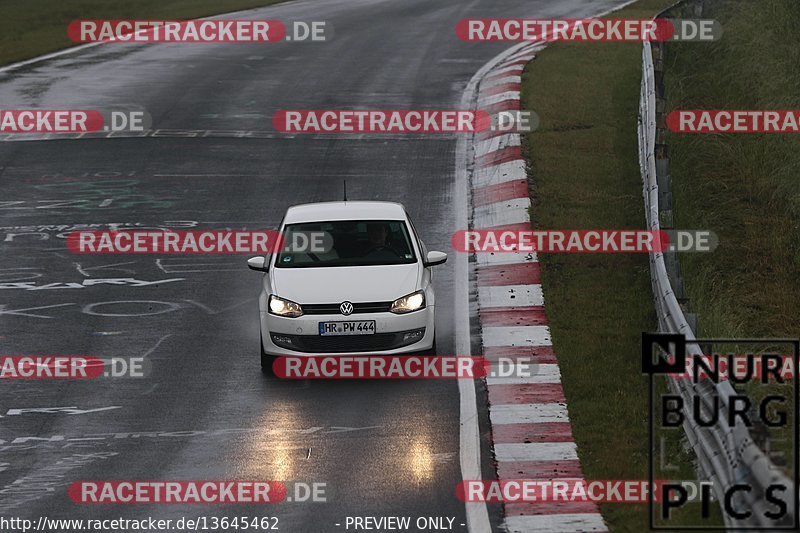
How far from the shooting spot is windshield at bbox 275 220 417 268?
14445 mm

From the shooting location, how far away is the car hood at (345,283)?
13750mm

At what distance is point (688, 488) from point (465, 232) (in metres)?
8.68

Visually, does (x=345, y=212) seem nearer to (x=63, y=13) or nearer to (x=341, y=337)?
(x=341, y=337)

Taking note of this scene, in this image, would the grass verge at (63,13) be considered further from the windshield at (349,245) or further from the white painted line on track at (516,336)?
the white painted line on track at (516,336)

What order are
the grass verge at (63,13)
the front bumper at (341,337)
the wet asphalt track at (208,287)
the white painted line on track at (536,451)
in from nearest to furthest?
the wet asphalt track at (208,287) < the white painted line on track at (536,451) < the front bumper at (341,337) < the grass verge at (63,13)

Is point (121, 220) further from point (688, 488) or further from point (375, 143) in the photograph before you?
point (688, 488)

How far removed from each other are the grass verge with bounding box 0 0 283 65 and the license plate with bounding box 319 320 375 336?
22.4m

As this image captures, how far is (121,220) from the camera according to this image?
20.0 metres

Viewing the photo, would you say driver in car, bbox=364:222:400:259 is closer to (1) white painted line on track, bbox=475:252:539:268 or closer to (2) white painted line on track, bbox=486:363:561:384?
(2) white painted line on track, bbox=486:363:561:384

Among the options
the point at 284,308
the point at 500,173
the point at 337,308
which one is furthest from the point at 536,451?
the point at 500,173

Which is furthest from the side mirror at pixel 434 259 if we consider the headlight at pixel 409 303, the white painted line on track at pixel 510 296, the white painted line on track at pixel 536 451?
the white painted line on track at pixel 536 451

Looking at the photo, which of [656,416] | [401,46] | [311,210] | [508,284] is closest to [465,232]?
[508,284]

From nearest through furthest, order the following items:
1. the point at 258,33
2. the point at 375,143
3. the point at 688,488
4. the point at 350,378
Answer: the point at 688,488 → the point at 350,378 → the point at 375,143 → the point at 258,33

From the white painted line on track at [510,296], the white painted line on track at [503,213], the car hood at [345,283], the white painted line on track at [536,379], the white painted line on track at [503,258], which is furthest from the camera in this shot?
the white painted line on track at [503,213]
